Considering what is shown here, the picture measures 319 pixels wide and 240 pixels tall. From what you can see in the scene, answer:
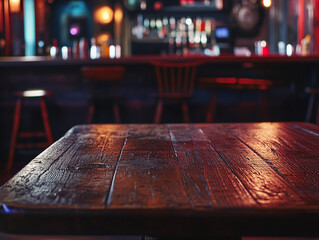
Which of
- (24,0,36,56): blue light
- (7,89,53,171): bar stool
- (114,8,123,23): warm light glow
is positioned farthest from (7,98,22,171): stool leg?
(114,8,123,23): warm light glow

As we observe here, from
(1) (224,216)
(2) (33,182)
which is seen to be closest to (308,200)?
(1) (224,216)

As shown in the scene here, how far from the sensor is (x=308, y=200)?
802 millimetres

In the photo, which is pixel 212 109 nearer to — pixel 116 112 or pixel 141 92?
pixel 141 92

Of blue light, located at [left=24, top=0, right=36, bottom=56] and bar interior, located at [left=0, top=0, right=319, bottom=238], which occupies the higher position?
blue light, located at [left=24, top=0, right=36, bottom=56]

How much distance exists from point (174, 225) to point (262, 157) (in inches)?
21.6

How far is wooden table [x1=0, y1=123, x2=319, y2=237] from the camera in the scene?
75 cm

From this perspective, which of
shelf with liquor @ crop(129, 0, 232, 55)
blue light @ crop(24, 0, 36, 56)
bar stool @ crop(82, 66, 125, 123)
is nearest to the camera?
bar stool @ crop(82, 66, 125, 123)

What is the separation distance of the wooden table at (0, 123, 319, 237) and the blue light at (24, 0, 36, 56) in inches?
261

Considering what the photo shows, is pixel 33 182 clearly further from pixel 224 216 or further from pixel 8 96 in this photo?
pixel 8 96

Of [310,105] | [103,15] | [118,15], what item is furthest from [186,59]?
[103,15]

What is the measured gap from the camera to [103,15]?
842cm

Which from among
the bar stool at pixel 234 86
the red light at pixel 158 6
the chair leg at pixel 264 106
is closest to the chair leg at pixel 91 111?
the bar stool at pixel 234 86

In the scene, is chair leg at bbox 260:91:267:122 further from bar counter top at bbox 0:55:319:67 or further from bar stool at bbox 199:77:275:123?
bar counter top at bbox 0:55:319:67

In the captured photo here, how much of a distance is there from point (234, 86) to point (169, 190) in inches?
139
